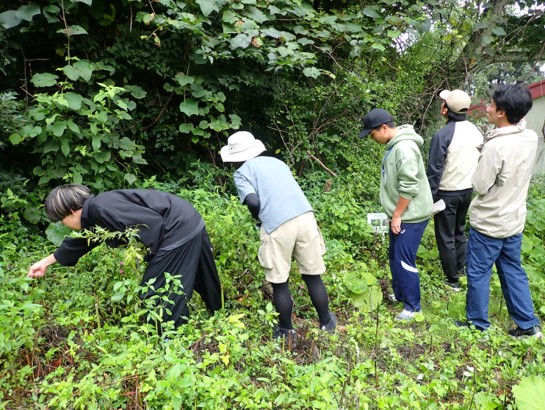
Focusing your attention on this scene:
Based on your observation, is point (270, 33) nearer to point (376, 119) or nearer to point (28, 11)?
point (376, 119)

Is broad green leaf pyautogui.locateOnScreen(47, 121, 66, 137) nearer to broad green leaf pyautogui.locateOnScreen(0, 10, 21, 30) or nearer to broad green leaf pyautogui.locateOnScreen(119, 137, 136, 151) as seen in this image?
broad green leaf pyautogui.locateOnScreen(119, 137, 136, 151)

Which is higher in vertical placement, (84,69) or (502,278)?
(84,69)

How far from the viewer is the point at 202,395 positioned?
211 centimetres

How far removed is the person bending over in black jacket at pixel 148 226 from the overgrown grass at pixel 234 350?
0.19 meters

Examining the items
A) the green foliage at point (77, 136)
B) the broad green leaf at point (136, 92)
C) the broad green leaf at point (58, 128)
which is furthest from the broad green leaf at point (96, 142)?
the broad green leaf at point (136, 92)

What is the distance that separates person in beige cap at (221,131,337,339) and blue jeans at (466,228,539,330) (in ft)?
3.86

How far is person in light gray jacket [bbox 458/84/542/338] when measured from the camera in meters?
2.83

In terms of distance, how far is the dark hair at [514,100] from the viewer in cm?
275

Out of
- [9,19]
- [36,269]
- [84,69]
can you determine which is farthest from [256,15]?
[36,269]

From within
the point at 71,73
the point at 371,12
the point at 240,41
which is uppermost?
the point at 371,12

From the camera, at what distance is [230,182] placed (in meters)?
5.48

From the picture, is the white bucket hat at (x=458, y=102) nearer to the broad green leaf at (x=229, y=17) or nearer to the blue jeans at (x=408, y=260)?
the blue jeans at (x=408, y=260)

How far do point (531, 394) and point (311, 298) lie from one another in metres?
1.47

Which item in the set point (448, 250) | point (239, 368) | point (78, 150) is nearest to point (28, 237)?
point (78, 150)
